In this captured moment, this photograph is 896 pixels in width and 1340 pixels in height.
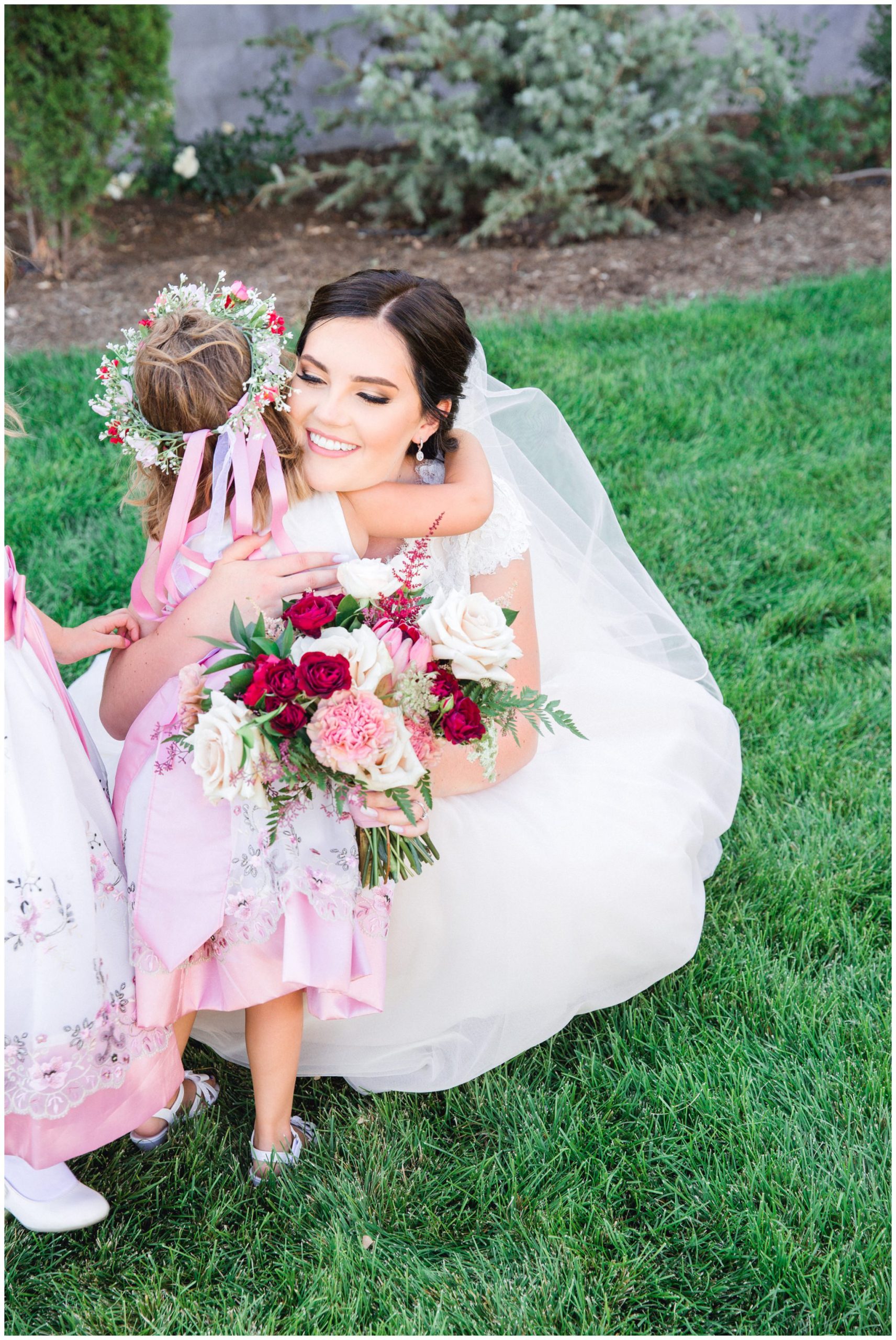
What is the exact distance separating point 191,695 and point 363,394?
81cm

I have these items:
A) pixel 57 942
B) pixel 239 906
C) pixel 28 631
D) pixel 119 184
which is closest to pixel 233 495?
pixel 28 631

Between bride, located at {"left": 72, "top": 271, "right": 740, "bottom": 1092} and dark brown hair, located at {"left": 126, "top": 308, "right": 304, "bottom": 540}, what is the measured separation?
15 cm

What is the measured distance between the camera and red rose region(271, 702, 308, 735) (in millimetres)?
1711

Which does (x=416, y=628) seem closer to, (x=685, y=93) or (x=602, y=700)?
(x=602, y=700)

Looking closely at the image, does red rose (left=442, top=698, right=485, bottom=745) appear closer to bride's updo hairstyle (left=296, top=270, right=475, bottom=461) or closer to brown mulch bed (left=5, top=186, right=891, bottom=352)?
bride's updo hairstyle (left=296, top=270, right=475, bottom=461)

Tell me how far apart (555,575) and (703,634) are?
42.2 inches

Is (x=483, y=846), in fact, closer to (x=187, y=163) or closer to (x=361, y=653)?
(x=361, y=653)

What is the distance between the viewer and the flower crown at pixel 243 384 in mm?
2150

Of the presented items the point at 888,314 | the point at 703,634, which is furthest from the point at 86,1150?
the point at 888,314

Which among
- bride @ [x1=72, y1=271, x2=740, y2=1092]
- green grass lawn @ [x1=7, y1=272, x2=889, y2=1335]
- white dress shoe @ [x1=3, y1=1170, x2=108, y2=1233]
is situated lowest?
green grass lawn @ [x1=7, y1=272, x2=889, y2=1335]

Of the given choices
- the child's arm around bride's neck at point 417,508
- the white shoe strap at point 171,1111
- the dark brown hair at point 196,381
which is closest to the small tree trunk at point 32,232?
the dark brown hair at point 196,381

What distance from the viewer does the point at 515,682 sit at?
2.30 m

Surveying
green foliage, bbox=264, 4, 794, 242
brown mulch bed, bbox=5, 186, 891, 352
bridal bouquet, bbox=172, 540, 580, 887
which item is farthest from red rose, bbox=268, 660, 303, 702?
green foliage, bbox=264, 4, 794, 242

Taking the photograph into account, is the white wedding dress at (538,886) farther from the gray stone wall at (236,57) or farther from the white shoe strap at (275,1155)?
the gray stone wall at (236,57)
